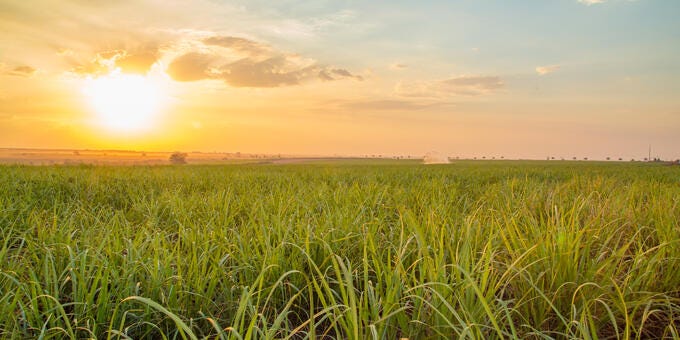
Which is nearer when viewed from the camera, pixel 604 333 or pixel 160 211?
pixel 604 333

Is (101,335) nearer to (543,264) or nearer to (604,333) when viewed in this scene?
(543,264)

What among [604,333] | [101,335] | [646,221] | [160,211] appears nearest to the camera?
[101,335]

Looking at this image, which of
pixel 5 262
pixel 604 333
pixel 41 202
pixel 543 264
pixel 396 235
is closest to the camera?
pixel 604 333

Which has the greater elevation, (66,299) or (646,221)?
(646,221)

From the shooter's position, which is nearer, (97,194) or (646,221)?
(646,221)

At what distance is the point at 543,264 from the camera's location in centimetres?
235

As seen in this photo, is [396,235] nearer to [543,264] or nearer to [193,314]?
[543,264]

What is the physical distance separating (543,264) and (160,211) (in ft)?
16.4

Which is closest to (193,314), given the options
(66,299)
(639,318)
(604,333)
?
(66,299)

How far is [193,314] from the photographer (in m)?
2.23

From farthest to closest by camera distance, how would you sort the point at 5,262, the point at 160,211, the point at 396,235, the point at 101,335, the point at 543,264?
the point at 160,211 → the point at 396,235 → the point at 5,262 → the point at 543,264 → the point at 101,335

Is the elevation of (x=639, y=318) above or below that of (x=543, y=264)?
below

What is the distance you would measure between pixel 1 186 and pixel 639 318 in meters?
9.96

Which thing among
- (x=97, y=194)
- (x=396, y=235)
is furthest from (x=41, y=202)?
(x=396, y=235)
